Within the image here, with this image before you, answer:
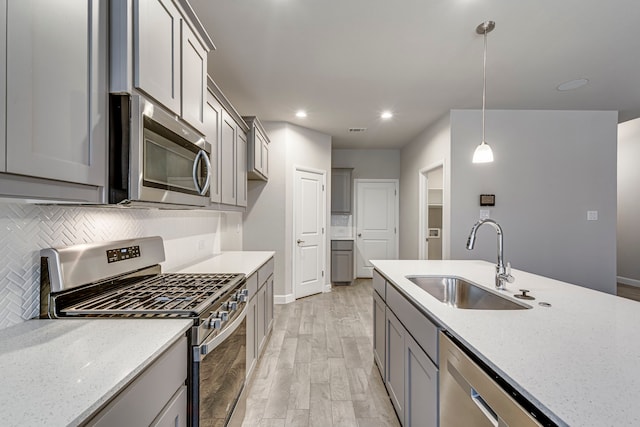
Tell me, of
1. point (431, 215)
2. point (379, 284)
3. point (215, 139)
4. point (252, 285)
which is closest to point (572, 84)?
point (379, 284)

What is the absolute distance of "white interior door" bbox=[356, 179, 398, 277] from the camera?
19.7 ft

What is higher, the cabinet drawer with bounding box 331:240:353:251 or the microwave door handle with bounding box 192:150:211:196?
the microwave door handle with bounding box 192:150:211:196

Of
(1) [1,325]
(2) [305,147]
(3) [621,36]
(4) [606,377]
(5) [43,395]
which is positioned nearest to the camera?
(5) [43,395]

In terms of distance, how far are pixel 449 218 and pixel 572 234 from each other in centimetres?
165

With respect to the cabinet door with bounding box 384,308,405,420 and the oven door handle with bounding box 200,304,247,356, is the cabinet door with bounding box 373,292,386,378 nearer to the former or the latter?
the cabinet door with bounding box 384,308,405,420

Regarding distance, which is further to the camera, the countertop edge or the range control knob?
the range control knob

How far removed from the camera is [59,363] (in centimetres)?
77

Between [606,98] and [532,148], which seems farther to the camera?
[532,148]

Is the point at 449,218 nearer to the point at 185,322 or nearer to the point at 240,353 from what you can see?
the point at 240,353

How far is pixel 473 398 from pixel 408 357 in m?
0.64

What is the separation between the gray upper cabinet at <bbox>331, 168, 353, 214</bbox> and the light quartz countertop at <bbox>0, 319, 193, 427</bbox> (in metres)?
4.58

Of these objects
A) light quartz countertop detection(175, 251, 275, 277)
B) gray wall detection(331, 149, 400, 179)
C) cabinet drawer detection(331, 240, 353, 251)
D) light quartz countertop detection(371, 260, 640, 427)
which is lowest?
cabinet drawer detection(331, 240, 353, 251)

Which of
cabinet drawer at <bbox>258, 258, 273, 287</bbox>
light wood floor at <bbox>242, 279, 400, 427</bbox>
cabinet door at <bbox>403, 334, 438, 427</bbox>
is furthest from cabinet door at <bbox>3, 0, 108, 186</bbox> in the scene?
light wood floor at <bbox>242, 279, 400, 427</bbox>

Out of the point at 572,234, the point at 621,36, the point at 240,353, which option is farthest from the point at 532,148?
the point at 240,353
